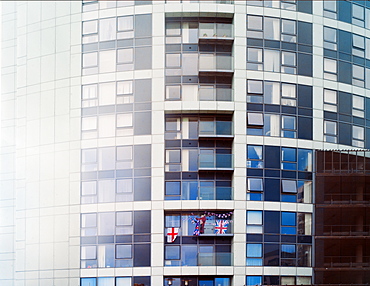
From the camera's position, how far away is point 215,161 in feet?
123

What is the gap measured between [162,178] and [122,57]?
7765 mm

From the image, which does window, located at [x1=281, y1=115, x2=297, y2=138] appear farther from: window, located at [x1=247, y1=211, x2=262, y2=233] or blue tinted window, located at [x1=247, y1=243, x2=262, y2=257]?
blue tinted window, located at [x1=247, y1=243, x2=262, y2=257]

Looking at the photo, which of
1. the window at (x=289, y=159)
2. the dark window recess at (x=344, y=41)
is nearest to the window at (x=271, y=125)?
the window at (x=289, y=159)

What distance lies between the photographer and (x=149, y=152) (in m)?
37.4

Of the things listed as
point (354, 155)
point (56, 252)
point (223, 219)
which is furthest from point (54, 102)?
point (354, 155)

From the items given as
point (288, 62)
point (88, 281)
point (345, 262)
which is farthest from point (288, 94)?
point (88, 281)

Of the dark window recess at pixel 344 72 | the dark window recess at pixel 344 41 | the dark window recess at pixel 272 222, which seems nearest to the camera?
the dark window recess at pixel 272 222

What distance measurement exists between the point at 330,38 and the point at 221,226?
13578 millimetres

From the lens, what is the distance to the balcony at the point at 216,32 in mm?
38500

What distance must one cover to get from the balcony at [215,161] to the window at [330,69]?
26.6 feet

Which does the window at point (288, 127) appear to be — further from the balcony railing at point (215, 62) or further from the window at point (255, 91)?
the balcony railing at point (215, 62)

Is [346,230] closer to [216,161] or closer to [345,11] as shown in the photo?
[216,161]

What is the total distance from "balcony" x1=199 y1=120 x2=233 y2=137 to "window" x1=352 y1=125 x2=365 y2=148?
26.5ft

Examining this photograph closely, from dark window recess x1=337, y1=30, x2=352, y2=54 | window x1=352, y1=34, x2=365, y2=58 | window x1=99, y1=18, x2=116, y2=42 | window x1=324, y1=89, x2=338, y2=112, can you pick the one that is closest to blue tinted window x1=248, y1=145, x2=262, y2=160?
window x1=324, y1=89, x2=338, y2=112
